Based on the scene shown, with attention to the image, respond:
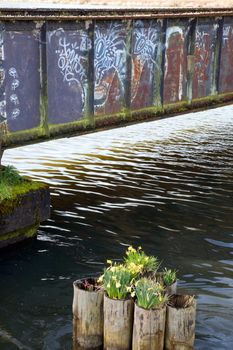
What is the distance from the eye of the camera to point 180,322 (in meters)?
7.30

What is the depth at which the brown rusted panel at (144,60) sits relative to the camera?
14.2 meters

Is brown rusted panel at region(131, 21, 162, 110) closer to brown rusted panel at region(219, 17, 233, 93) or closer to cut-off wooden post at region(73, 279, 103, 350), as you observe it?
brown rusted panel at region(219, 17, 233, 93)

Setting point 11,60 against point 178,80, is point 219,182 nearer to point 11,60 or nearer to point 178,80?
point 178,80

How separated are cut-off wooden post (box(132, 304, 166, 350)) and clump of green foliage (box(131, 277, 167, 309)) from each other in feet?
0.19

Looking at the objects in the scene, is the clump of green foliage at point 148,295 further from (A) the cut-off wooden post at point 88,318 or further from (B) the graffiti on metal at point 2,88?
(B) the graffiti on metal at point 2,88

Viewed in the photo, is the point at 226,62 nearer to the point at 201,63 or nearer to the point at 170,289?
the point at 201,63

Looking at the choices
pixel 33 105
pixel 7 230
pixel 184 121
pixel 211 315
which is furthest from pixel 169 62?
pixel 184 121

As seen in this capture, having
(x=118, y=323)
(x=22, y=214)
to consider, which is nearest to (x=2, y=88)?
(x=22, y=214)

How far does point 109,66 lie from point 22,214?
13.6ft

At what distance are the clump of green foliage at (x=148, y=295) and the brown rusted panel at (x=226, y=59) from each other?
10.8 m

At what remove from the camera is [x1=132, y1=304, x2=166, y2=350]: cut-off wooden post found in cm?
714

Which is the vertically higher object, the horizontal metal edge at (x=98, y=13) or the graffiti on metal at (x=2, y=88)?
the horizontal metal edge at (x=98, y=13)

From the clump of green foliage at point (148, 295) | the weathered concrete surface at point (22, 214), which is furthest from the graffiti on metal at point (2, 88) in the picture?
the clump of green foliage at point (148, 295)

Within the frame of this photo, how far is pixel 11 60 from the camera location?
38.4 feet
